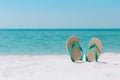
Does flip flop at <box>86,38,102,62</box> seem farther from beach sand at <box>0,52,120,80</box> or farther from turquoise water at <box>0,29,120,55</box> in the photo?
turquoise water at <box>0,29,120,55</box>

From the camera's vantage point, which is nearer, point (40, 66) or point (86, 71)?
point (86, 71)

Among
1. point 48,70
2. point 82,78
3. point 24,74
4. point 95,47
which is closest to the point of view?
point 82,78

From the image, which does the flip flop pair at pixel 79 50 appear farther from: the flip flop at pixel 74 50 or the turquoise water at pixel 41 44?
the turquoise water at pixel 41 44

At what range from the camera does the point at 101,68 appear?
440 centimetres

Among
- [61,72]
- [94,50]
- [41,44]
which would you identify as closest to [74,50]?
[94,50]

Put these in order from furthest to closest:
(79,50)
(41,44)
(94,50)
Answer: (41,44) < (79,50) < (94,50)

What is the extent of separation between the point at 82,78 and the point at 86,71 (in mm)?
432

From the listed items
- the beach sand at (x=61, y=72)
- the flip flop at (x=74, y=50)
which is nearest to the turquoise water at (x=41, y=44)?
the flip flop at (x=74, y=50)

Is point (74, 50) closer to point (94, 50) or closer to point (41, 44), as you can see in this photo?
point (94, 50)

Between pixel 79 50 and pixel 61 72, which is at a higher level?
pixel 79 50

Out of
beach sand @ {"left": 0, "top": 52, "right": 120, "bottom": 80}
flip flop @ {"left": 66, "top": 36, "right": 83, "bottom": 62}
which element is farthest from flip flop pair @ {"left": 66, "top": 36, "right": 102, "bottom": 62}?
beach sand @ {"left": 0, "top": 52, "right": 120, "bottom": 80}

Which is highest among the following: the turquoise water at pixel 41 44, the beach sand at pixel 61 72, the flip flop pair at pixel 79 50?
the flip flop pair at pixel 79 50

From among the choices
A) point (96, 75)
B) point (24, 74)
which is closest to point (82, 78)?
point (96, 75)

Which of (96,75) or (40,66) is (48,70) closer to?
(40,66)
